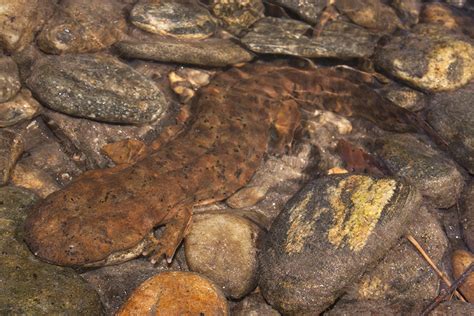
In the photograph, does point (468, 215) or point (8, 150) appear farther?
point (468, 215)

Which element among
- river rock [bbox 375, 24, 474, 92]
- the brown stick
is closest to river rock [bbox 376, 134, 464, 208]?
the brown stick

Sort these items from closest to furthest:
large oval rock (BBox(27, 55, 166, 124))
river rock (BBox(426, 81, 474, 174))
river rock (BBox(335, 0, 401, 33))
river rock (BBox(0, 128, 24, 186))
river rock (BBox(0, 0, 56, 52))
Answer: river rock (BBox(0, 128, 24, 186)), large oval rock (BBox(27, 55, 166, 124)), river rock (BBox(0, 0, 56, 52)), river rock (BBox(426, 81, 474, 174)), river rock (BBox(335, 0, 401, 33))

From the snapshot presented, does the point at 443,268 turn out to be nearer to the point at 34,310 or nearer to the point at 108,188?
the point at 108,188

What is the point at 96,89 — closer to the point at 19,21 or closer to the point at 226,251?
the point at 19,21

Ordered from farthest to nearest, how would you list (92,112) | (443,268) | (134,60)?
(134,60), (92,112), (443,268)

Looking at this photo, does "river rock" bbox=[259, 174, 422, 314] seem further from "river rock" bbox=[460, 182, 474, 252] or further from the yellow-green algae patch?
"river rock" bbox=[460, 182, 474, 252]

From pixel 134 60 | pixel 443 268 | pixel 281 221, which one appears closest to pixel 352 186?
pixel 281 221

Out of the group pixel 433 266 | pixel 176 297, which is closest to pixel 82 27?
pixel 176 297
